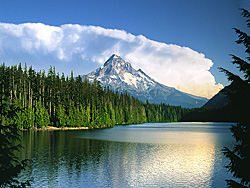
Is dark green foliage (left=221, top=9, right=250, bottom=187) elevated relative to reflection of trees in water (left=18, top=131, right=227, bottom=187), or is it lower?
elevated

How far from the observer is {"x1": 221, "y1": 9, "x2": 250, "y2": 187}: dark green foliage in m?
12.4

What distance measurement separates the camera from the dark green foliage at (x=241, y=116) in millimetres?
12430

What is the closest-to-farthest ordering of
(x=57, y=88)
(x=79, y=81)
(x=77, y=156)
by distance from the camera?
(x=77, y=156) → (x=57, y=88) → (x=79, y=81)

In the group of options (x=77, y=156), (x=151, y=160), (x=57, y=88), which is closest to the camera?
(x=151, y=160)

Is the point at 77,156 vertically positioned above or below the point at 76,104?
below

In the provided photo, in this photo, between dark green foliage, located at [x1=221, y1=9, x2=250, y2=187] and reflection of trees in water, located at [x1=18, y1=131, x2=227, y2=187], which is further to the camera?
reflection of trees in water, located at [x1=18, y1=131, x2=227, y2=187]

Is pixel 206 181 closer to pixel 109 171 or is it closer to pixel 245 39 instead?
pixel 109 171

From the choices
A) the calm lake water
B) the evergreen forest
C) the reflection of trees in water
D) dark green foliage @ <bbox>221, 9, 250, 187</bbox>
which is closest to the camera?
dark green foliage @ <bbox>221, 9, 250, 187</bbox>

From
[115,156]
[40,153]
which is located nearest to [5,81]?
[40,153]

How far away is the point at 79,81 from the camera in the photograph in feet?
452

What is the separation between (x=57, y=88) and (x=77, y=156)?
87.6 meters

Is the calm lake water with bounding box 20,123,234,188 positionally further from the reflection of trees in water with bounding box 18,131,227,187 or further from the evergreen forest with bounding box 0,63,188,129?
the evergreen forest with bounding box 0,63,188,129

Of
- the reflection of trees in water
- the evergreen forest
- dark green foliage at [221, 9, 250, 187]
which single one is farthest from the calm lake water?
the evergreen forest

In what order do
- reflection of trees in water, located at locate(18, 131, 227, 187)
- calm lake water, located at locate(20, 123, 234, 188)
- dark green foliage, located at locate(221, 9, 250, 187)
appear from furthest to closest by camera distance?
reflection of trees in water, located at locate(18, 131, 227, 187) → calm lake water, located at locate(20, 123, 234, 188) → dark green foliage, located at locate(221, 9, 250, 187)
